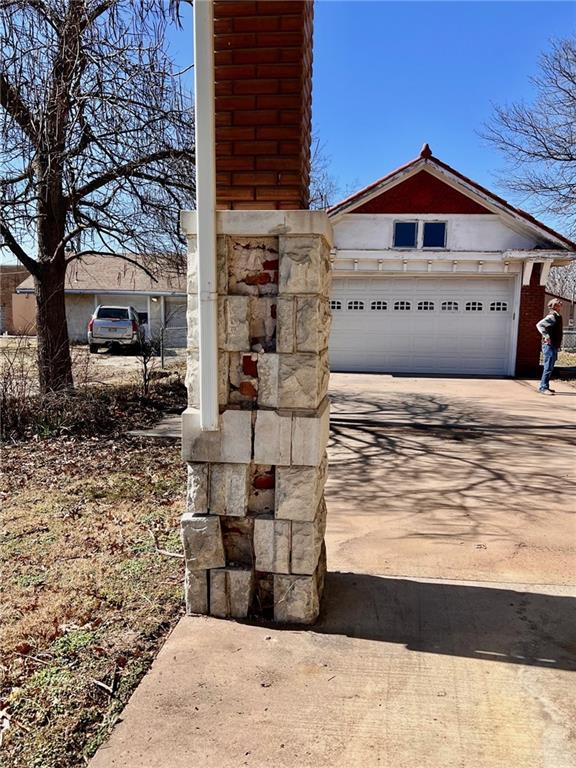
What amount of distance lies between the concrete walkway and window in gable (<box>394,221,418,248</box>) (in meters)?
10.3

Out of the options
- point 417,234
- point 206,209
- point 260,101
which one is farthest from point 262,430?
point 417,234

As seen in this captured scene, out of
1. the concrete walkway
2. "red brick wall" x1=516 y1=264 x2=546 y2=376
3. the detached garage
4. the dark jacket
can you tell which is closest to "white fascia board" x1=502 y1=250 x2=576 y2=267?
the detached garage

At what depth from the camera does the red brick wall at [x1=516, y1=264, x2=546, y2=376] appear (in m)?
13.8

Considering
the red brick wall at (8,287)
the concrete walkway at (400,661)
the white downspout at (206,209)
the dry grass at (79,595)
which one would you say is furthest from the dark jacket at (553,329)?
the red brick wall at (8,287)

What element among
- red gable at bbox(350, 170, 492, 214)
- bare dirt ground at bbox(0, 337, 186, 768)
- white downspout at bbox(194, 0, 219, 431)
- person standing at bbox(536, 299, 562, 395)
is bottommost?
bare dirt ground at bbox(0, 337, 186, 768)

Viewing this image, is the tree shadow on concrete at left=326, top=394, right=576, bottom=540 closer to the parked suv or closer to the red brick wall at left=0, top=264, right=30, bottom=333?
the parked suv

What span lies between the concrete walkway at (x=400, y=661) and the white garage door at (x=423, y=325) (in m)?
9.95

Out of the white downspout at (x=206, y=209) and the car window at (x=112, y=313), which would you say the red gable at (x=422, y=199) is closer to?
the car window at (x=112, y=313)

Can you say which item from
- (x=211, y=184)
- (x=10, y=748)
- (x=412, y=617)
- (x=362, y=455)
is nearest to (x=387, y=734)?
(x=412, y=617)

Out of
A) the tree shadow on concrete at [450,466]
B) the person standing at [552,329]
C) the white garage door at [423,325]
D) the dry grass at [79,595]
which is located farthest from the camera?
the white garage door at [423,325]

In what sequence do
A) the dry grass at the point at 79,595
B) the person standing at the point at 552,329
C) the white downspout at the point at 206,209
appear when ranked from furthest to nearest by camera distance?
the person standing at the point at 552,329, the white downspout at the point at 206,209, the dry grass at the point at 79,595

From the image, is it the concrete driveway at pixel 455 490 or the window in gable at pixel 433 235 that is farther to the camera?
the window in gable at pixel 433 235

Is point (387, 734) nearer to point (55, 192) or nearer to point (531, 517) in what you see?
point (531, 517)

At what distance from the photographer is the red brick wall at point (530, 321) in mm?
13797
